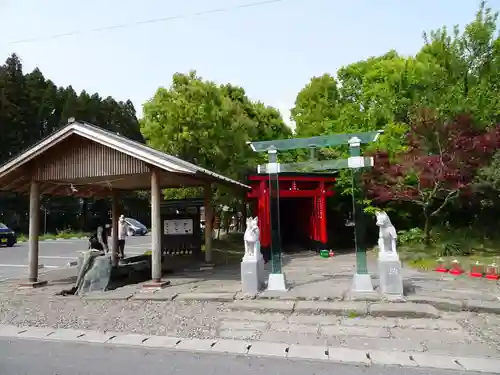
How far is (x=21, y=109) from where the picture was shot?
35188 mm

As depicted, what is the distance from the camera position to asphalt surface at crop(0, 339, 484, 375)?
4887 millimetres

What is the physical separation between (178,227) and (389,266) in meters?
9.18

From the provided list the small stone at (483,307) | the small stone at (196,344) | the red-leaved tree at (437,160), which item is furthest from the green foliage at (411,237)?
the small stone at (196,344)

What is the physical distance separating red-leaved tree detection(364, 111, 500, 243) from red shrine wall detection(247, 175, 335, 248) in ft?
7.83

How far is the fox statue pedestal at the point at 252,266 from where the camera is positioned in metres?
8.56

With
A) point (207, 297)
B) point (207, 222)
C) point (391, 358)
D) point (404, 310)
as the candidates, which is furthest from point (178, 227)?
point (391, 358)

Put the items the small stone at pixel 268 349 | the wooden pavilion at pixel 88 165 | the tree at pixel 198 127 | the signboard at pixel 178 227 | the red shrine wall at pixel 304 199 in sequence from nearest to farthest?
the small stone at pixel 268 349
the wooden pavilion at pixel 88 165
the signboard at pixel 178 227
the red shrine wall at pixel 304 199
the tree at pixel 198 127

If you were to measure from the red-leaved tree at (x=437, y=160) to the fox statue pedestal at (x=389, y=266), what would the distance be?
6593mm

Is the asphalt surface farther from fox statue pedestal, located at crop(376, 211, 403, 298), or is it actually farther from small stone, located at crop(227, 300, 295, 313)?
fox statue pedestal, located at crop(376, 211, 403, 298)

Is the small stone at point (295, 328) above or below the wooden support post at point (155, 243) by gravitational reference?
below

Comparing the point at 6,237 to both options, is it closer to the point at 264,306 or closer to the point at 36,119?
the point at 36,119

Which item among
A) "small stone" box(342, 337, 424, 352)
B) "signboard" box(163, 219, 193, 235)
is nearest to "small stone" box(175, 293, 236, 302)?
"small stone" box(342, 337, 424, 352)

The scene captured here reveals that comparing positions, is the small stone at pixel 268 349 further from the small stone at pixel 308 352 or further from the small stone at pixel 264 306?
the small stone at pixel 264 306

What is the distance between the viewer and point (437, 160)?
13875 mm
